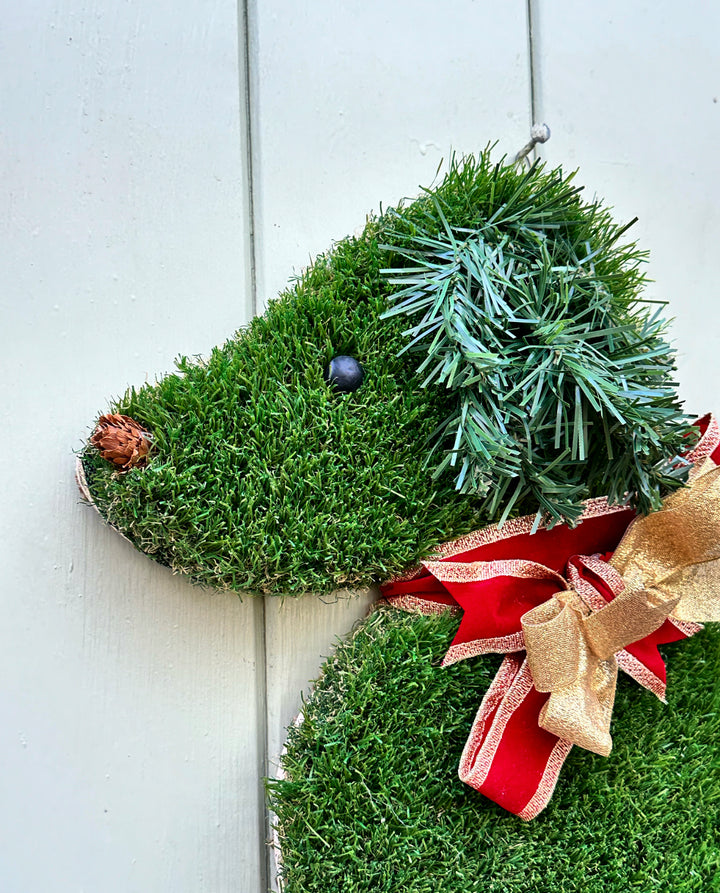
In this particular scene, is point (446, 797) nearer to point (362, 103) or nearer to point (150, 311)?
point (150, 311)

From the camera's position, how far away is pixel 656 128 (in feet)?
2.44

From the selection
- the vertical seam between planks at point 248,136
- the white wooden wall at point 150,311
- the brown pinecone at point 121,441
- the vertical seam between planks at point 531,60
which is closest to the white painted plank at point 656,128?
the vertical seam between planks at point 531,60

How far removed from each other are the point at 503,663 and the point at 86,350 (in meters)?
0.37

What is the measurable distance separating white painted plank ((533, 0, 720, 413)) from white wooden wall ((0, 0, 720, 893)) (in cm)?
13

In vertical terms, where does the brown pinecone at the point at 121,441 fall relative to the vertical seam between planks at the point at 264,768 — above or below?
above

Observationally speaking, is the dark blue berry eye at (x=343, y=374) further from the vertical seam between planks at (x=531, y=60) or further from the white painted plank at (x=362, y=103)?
the vertical seam between planks at (x=531, y=60)

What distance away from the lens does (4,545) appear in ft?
1.76

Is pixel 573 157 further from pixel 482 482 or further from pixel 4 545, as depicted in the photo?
pixel 4 545

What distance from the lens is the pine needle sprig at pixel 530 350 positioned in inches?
20.9

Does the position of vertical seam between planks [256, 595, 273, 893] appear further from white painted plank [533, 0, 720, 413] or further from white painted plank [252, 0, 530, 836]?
white painted plank [533, 0, 720, 413]

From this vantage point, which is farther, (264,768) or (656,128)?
(656,128)

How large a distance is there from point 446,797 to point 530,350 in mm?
307

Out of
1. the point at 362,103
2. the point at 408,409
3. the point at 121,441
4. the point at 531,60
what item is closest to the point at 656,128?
the point at 531,60

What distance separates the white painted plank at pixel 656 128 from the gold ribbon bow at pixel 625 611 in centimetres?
20
